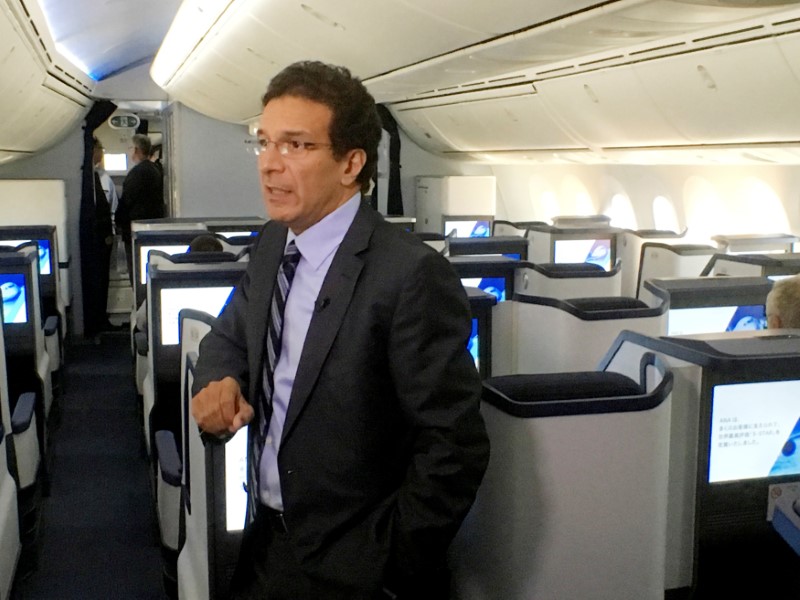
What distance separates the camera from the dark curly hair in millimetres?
1862

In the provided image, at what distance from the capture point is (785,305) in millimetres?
2980

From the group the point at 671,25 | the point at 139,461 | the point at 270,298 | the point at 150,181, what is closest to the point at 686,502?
the point at 270,298

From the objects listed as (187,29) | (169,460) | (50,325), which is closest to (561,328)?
(169,460)

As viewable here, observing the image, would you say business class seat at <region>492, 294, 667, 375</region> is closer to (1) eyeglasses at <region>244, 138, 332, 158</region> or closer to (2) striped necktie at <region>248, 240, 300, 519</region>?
(2) striped necktie at <region>248, 240, 300, 519</region>

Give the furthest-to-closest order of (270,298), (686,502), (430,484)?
(686,502) < (270,298) < (430,484)

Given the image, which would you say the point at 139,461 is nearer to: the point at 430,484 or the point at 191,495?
the point at 191,495

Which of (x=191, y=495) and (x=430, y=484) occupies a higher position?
(x=430, y=484)

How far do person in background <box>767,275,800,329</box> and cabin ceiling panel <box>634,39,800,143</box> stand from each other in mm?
1761

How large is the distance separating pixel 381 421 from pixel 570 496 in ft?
1.75

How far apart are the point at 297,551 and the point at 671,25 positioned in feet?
10.3

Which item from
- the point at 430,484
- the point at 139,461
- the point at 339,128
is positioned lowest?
the point at 139,461

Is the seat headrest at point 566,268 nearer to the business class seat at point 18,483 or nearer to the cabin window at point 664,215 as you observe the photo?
the business class seat at point 18,483

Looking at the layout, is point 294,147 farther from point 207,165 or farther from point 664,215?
point 207,165

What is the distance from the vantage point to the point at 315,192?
190 centimetres
